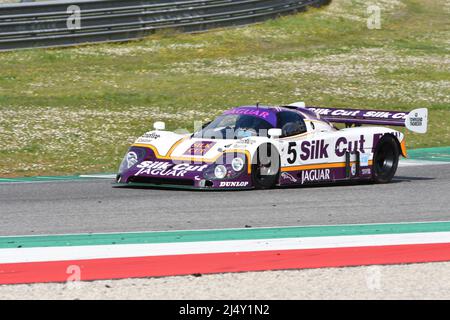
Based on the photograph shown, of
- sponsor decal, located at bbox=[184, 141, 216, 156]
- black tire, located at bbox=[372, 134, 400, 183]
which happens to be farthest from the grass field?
black tire, located at bbox=[372, 134, 400, 183]

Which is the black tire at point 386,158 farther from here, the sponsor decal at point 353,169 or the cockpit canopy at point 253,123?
the cockpit canopy at point 253,123

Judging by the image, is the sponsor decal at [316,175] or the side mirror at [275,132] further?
the sponsor decal at [316,175]

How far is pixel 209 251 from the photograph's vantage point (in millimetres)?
7754

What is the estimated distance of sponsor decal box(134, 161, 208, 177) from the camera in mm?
11094

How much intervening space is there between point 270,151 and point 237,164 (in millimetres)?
471

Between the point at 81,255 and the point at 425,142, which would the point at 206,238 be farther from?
the point at 425,142

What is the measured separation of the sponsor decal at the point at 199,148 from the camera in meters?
11.3

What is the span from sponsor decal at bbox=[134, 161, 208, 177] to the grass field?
9.10ft

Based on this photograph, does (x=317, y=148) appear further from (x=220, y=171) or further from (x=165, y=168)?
(x=165, y=168)

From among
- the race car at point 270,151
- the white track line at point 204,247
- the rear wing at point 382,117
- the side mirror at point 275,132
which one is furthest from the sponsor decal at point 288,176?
the white track line at point 204,247

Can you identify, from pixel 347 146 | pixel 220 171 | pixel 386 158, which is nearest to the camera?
pixel 220 171

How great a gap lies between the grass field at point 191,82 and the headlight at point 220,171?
11.0ft

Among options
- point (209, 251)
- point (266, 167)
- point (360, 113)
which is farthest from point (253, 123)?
point (209, 251)

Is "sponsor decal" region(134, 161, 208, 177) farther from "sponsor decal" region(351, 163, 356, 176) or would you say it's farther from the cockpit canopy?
"sponsor decal" region(351, 163, 356, 176)
